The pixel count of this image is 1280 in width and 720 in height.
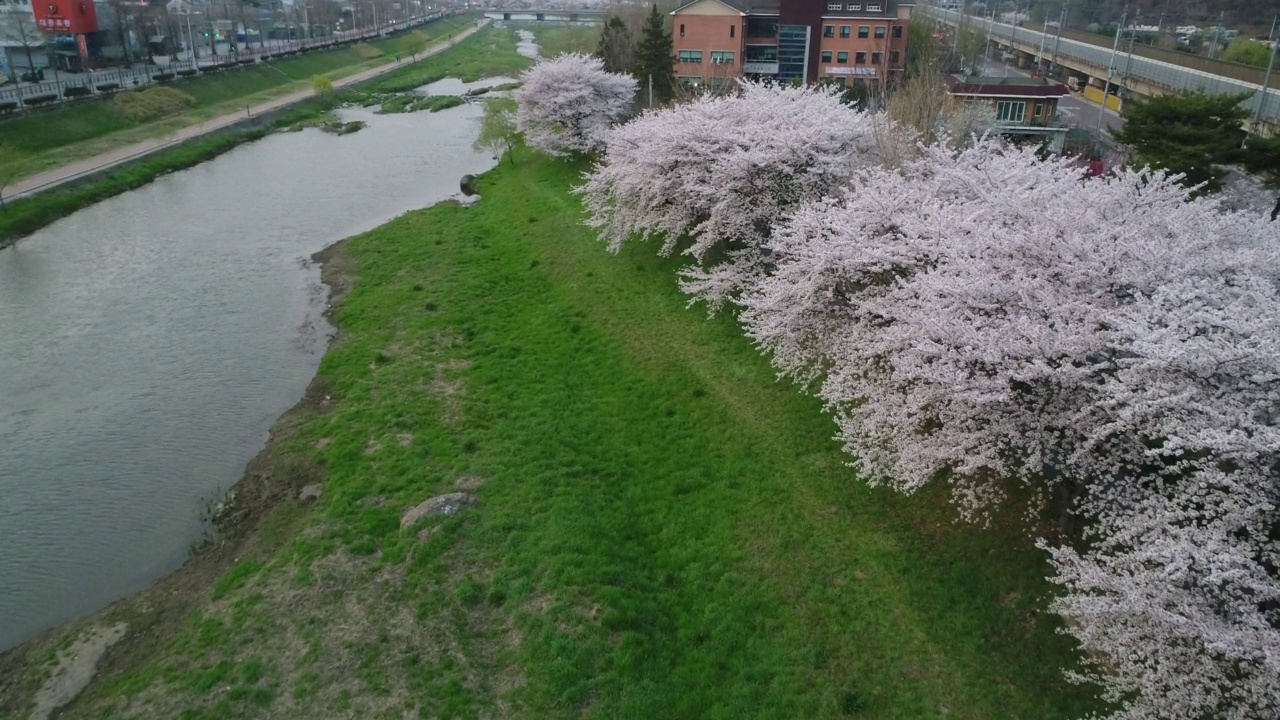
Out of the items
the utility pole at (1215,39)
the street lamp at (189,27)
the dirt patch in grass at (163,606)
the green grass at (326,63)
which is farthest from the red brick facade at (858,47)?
the street lamp at (189,27)

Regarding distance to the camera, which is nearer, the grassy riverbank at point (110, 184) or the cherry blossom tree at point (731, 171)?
the cherry blossom tree at point (731, 171)

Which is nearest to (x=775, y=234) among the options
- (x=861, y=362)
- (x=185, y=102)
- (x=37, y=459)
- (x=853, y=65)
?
(x=861, y=362)

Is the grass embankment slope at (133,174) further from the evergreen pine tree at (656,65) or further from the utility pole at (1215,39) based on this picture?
the utility pole at (1215,39)

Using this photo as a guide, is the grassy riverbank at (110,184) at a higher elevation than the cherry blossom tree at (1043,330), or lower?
lower

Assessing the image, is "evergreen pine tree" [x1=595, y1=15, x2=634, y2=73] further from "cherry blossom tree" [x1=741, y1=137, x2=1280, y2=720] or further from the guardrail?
"cherry blossom tree" [x1=741, y1=137, x2=1280, y2=720]

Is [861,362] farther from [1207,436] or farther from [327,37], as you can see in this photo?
[327,37]
